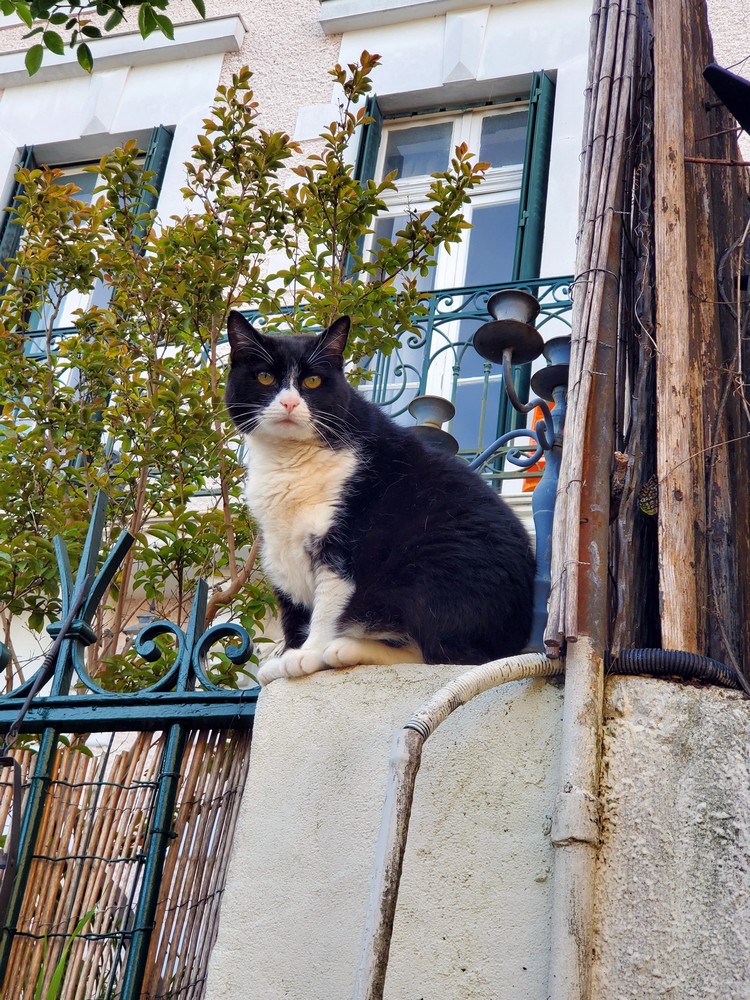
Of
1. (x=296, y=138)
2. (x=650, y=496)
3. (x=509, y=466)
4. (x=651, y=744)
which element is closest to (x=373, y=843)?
(x=651, y=744)

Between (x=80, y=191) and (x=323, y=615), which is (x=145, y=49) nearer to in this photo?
(x=80, y=191)

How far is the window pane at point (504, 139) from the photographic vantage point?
7.96 metres

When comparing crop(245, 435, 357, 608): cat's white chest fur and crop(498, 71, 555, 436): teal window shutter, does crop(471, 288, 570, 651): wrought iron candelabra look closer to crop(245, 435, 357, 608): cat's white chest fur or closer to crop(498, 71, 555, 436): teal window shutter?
crop(245, 435, 357, 608): cat's white chest fur

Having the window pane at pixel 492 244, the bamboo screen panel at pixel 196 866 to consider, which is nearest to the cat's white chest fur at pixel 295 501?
the bamboo screen panel at pixel 196 866

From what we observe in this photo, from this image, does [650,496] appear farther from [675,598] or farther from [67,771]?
[67,771]

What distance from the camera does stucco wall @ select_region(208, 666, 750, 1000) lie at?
1.73 meters

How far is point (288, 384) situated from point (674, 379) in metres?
1.56

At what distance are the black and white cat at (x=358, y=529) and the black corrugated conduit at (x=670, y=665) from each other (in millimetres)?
673

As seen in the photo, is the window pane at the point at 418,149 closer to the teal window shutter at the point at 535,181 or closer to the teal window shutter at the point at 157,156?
the teal window shutter at the point at 535,181

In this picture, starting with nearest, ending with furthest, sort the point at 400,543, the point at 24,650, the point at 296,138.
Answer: the point at 400,543 → the point at 24,650 → the point at 296,138

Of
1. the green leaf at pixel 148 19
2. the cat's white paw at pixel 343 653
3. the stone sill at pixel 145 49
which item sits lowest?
the cat's white paw at pixel 343 653

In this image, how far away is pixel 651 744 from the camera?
187cm

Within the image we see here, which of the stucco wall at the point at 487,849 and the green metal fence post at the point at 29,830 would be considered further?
the green metal fence post at the point at 29,830

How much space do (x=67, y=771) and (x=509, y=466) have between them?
15.1 feet
